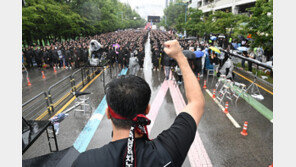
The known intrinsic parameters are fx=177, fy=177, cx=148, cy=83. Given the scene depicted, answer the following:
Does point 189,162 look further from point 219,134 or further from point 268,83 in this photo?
point 268,83

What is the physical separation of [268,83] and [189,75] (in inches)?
467

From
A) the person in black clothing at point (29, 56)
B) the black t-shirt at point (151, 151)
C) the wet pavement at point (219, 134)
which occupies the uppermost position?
the person in black clothing at point (29, 56)

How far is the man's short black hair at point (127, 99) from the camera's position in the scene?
123 centimetres

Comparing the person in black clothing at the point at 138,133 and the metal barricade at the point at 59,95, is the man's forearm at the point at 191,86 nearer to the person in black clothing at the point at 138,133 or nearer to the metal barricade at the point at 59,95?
the person in black clothing at the point at 138,133

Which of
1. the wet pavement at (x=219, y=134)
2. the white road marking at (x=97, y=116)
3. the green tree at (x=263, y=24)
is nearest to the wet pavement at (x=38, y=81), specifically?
the wet pavement at (x=219, y=134)

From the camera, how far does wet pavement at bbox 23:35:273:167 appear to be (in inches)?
198

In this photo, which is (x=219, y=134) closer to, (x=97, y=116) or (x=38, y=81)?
(x=97, y=116)

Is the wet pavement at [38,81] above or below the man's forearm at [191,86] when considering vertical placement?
below

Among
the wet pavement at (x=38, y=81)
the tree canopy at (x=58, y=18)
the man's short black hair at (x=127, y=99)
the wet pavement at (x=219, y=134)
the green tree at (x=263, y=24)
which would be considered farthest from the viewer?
the tree canopy at (x=58, y=18)

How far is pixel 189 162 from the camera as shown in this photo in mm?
4875

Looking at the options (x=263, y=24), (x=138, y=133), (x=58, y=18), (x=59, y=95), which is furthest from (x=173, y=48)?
(x=58, y=18)

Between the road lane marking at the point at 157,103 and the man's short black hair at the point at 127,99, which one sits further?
the road lane marking at the point at 157,103

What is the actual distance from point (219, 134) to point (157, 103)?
3.39 meters

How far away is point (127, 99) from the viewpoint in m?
1.23
